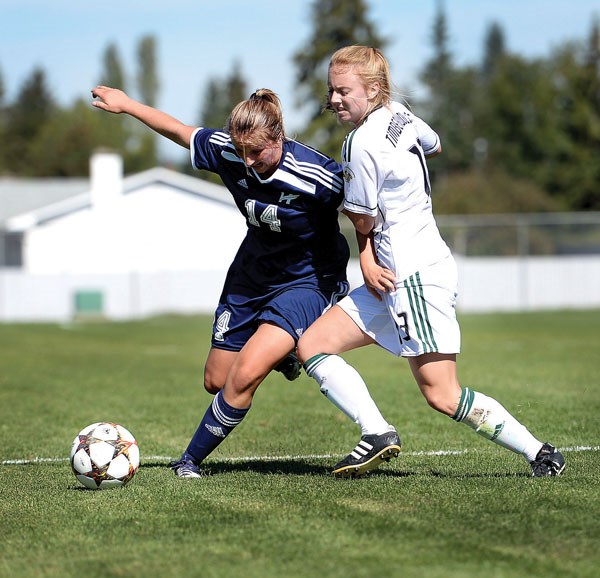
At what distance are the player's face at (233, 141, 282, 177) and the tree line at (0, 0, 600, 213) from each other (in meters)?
37.1

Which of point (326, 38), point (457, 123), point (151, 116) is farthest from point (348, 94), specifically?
point (457, 123)

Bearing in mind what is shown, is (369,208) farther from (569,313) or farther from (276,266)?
(569,313)

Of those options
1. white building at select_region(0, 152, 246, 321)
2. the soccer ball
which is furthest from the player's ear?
white building at select_region(0, 152, 246, 321)

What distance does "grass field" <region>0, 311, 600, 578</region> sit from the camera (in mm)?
4023

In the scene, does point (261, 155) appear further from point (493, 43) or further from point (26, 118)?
point (493, 43)

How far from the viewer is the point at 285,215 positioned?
5.74 m

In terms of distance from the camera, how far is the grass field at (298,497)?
13.2ft

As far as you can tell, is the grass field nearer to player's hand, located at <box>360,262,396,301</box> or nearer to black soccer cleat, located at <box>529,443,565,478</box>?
black soccer cleat, located at <box>529,443,565,478</box>

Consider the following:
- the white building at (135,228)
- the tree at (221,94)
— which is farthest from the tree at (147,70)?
the white building at (135,228)

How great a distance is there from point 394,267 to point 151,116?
1649mm

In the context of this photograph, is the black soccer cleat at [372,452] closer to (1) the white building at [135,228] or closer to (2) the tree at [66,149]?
(1) the white building at [135,228]

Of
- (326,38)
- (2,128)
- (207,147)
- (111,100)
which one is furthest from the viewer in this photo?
(2,128)

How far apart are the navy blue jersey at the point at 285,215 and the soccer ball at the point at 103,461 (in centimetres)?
109

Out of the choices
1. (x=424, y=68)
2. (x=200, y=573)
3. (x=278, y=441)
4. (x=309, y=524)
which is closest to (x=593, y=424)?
(x=278, y=441)
